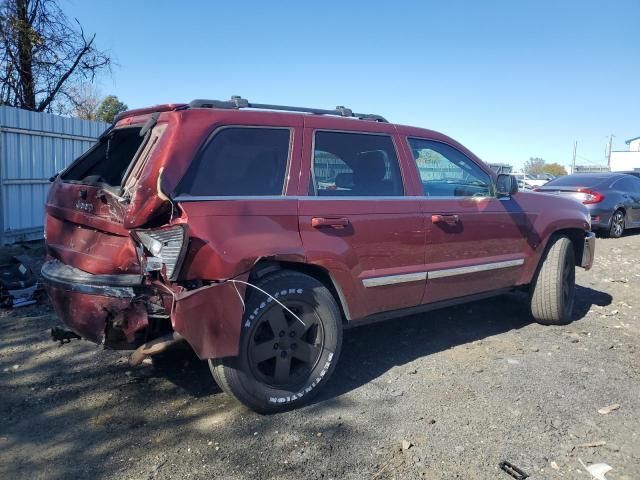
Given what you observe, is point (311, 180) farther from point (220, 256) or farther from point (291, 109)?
point (220, 256)

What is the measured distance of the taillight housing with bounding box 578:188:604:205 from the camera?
39.1 ft

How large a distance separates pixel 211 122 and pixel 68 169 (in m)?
1.41

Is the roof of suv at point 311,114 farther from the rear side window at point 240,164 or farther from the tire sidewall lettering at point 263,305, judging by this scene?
the tire sidewall lettering at point 263,305

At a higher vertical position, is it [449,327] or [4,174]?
[4,174]

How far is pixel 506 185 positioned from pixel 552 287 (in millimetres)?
1216

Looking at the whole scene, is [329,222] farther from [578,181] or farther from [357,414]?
[578,181]

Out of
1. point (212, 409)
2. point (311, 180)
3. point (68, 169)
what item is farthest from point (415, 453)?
point (68, 169)

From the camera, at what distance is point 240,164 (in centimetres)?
346

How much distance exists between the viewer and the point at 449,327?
5.41m

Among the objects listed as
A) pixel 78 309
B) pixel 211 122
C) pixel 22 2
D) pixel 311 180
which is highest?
pixel 22 2

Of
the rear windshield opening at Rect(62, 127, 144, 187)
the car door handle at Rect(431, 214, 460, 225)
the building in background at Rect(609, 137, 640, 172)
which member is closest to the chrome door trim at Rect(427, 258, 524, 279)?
the car door handle at Rect(431, 214, 460, 225)

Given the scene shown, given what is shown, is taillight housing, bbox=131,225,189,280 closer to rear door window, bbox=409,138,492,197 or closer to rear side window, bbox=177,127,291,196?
rear side window, bbox=177,127,291,196

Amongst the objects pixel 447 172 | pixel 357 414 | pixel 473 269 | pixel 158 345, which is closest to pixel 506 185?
pixel 447 172

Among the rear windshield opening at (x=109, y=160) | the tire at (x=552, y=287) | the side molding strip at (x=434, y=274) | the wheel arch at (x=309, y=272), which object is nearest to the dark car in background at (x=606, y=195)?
the tire at (x=552, y=287)
